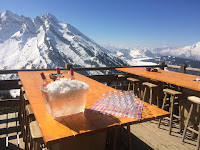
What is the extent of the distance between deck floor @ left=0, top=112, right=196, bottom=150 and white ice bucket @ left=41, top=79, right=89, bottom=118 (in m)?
1.35

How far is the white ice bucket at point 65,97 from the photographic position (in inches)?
42.7

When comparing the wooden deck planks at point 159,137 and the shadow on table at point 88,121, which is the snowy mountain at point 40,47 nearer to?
the wooden deck planks at point 159,137

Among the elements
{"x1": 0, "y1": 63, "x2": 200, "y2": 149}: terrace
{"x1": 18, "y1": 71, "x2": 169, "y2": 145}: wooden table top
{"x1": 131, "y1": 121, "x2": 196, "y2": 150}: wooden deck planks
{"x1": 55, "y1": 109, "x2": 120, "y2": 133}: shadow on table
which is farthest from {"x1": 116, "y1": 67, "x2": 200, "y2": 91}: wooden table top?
{"x1": 55, "y1": 109, "x2": 120, "y2": 133}: shadow on table

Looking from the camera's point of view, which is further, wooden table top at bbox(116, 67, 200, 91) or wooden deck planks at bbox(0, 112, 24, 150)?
wooden table top at bbox(116, 67, 200, 91)

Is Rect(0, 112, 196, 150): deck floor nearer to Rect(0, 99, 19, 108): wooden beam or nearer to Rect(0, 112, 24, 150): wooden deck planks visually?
Rect(0, 112, 24, 150): wooden deck planks

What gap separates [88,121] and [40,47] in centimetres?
15938

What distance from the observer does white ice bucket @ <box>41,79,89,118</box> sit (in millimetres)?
1085

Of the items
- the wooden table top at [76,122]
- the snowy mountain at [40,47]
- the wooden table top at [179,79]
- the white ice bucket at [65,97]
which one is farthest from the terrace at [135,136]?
the snowy mountain at [40,47]

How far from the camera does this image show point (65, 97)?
43.7 inches

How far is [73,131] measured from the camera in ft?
3.27

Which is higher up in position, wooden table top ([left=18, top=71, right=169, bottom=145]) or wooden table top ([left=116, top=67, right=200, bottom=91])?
wooden table top ([left=116, top=67, right=200, bottom=91])

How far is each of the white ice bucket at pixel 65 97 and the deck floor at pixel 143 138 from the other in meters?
1.35

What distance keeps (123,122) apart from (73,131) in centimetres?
35

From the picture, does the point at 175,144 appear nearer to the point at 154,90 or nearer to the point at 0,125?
the point at 154,90
